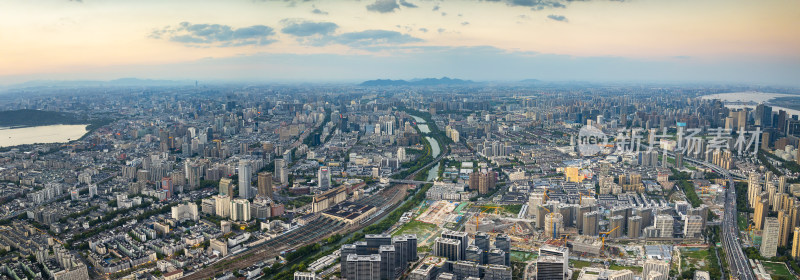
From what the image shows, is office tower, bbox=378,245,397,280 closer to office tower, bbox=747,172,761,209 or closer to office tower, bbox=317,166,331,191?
office tower, bbox=317,166,331,191

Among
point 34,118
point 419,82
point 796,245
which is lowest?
point 796,245

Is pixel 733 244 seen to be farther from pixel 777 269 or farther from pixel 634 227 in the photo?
pixel 634 227

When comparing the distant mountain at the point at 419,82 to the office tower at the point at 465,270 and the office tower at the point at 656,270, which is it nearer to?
the office tower at the point at 465,270

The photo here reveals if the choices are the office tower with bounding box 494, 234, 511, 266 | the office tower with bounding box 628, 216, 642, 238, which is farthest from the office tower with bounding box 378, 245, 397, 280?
the office tower with bounding box 628, 216, 642, 238

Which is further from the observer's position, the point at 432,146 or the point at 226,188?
the point at 432,146

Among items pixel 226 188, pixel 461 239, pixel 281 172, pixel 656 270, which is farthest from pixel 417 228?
pixel 281 172

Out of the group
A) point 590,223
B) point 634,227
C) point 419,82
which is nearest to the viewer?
point 590,223

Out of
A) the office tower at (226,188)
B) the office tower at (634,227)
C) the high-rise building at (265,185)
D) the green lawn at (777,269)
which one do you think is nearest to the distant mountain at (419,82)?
the office tower at (226,188)
